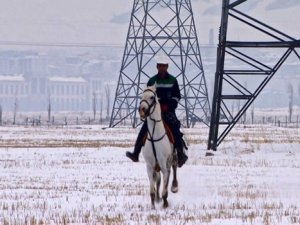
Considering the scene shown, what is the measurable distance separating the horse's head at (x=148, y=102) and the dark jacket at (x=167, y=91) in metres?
0.68

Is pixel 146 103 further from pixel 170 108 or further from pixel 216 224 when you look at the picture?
pixel 216 224

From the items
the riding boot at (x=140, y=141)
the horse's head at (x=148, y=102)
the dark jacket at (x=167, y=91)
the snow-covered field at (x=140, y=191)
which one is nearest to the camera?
the snow-covered field at (x=140, y=191)

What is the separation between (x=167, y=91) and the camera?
15.4 metres

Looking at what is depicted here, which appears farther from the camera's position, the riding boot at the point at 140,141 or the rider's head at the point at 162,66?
the rider's head at the point at 162,66

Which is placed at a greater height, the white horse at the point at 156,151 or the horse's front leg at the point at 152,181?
the white horse at the point at 156,151

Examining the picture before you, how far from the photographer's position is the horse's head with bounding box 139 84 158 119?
1417 cm

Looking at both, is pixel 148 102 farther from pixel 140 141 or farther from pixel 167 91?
pixel 140 141

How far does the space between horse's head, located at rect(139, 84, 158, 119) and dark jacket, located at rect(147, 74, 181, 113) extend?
2.22ft

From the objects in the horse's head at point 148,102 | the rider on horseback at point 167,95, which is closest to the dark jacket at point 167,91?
the rider on horseback at point 167,95

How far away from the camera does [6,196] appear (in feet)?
55.1

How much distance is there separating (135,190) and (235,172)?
20.9 feet

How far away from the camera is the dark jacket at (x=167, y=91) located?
15367mm

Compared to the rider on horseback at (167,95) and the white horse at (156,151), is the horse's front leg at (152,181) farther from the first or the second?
the rider on horseback at (167,95)

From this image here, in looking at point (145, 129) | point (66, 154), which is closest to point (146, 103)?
point (145, 129)
